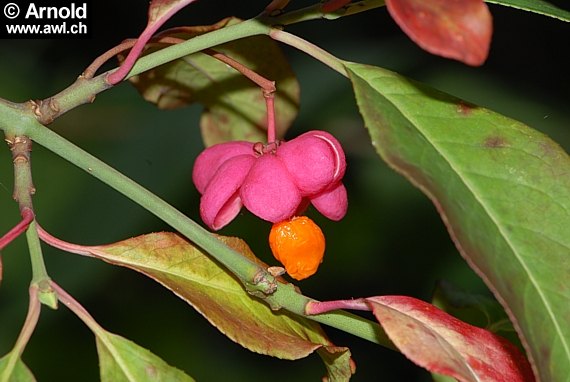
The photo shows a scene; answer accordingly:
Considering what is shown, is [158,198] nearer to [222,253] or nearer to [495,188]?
[222,253]

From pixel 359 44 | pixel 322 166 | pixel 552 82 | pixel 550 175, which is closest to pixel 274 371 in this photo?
pixel 359 44

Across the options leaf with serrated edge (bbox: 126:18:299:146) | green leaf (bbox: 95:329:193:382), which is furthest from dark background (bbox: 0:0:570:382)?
green leaf (bbox: 95:329:193:382)

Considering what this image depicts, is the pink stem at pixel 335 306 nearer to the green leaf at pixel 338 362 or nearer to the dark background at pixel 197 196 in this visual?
the green leaf at pixel 338 362

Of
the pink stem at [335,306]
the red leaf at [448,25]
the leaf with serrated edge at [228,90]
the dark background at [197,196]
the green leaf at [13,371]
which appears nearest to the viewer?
the red leaf at [448,25]

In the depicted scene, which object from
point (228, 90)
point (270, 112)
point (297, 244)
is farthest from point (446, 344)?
point (228, 90)

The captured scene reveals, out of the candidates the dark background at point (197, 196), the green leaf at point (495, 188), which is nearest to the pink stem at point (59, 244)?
the green leaf at point (495, 188)

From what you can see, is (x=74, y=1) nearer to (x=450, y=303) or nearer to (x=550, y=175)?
(x=450, y=303)
